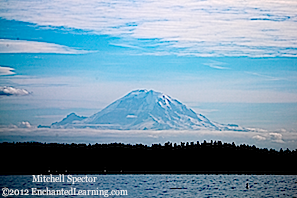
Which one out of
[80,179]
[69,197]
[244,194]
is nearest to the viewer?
[69,197]

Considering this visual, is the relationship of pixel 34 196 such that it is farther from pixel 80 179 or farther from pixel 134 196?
pixel 80 179

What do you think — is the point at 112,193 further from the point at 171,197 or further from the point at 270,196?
the point at 270,196

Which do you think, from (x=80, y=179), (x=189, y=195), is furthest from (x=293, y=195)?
(x=80, y=179)

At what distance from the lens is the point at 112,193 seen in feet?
301

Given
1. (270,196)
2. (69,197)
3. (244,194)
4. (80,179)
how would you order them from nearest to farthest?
(69,197)
(270,196)
(244,194)
(80,179)

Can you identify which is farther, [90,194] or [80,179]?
[80,179]

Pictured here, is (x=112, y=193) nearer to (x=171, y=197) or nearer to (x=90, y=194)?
(x=90, y=194)

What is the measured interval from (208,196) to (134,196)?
14484mm

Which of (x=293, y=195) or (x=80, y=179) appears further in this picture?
(x=80, y=179)

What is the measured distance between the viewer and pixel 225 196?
3536 inches

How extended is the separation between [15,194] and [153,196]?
26623 mm

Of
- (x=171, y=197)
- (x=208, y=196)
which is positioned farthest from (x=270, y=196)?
(x=171, y=197)

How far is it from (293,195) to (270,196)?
20.6 feet

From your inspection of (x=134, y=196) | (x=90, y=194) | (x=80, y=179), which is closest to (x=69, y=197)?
(x=90, y=194)
